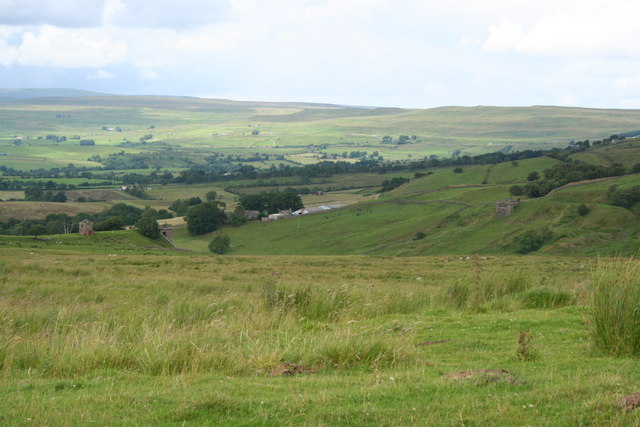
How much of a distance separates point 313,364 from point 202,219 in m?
111

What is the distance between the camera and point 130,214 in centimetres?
13112

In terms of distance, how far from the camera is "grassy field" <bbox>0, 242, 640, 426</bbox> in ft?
23.1

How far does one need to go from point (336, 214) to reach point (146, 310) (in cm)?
11170

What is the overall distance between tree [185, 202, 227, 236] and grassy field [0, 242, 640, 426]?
340 feet

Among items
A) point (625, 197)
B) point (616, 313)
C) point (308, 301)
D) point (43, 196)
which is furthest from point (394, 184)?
point (616, 313)

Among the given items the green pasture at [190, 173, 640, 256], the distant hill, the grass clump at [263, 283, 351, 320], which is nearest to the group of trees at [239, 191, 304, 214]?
the green pasture at [190, 173, 640, 256]

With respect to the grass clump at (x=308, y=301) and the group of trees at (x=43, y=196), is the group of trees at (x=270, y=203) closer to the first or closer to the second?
the group of trees at (x=43, y=196)

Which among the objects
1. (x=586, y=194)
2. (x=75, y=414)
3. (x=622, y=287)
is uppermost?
(x=622, y=287)

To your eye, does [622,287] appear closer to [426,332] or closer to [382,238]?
[426,332]

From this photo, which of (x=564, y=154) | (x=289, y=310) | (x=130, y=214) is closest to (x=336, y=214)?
(x=130, y=214)

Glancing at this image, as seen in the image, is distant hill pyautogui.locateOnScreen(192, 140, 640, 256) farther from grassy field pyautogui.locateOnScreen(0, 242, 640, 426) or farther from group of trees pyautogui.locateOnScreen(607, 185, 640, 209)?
grassy field pyautogui.locateOnScreen(0, 242, 640, 426)

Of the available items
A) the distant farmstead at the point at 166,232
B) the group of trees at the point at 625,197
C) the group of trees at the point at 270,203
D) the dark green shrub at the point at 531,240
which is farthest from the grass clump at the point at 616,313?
the group of trees at the point at 270,203

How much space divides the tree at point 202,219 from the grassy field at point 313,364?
104 metres

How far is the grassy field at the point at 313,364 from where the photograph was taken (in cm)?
705
